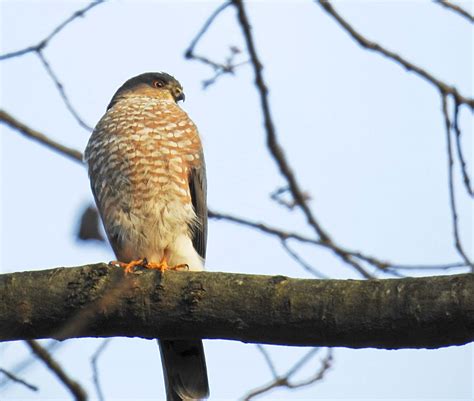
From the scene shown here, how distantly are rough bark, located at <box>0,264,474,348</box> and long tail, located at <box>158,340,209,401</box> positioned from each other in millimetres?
1125

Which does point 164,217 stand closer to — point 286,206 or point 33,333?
point 286,206

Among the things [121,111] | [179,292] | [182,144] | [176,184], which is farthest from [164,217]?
[179,292]

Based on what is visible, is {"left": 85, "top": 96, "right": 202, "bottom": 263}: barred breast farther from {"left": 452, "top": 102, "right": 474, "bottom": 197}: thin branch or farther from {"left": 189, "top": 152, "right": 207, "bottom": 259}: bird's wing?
{"left": 452, "top": 102, "right": 474, "bottom": 197}: thin branch

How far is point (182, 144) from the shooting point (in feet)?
17.8

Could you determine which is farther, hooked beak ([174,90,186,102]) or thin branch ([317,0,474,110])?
hooked beak ([174,90,186,102])

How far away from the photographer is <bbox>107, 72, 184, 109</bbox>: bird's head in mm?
6355

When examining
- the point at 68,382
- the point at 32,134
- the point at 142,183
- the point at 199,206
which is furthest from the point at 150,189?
the point at 68,382

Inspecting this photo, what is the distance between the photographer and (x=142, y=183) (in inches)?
199

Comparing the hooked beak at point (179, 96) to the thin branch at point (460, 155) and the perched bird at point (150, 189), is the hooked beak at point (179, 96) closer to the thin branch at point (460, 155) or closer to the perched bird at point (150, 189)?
the perched bird at point (150, 189)

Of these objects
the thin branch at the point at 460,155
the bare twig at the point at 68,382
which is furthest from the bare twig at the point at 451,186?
the bare twig at the point at 68,382

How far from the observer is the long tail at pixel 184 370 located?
14.7 feet

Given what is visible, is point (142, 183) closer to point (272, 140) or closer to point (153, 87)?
point (272, 140)

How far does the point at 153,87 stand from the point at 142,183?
5.15ft

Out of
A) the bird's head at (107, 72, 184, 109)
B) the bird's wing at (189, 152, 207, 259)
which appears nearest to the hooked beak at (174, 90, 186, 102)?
the bird's head at (107, 72, 184, 109)
